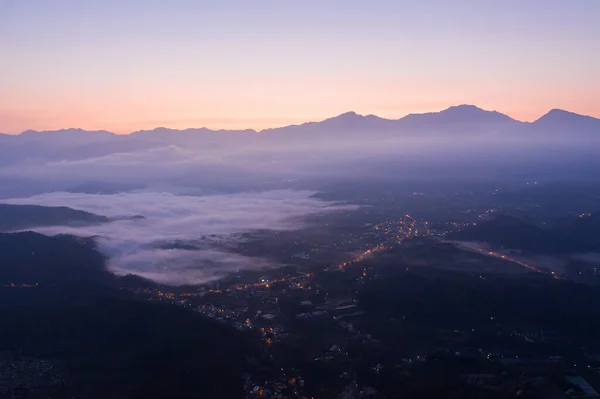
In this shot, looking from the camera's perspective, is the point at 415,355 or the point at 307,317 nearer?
the point at 415,355

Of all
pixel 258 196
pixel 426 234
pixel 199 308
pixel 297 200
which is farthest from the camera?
pixel 258 196

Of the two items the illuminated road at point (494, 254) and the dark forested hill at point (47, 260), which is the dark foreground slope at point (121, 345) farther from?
the illuminated road at point (494, 254)

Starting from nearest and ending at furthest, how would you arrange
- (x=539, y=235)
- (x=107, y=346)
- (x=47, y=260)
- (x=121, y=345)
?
(x=107, y=346) < (x=121, y=345) < (x=47, y=260) < (x=539, y=235)

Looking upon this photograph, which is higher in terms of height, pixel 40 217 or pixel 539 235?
pixel 40 217

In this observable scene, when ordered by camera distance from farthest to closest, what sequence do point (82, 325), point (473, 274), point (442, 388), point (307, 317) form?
1. point (473, 274)
2. point (307, 317)
3. point (82, 325)
4. point (442, 388)

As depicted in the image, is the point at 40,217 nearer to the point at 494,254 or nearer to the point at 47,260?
the point at 47,260

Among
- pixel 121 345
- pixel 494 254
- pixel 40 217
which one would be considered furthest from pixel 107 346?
pixel 40 217

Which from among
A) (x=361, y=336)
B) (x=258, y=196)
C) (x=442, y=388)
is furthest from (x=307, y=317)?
(x=258, y=196)

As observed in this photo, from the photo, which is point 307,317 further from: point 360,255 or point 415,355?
point 360,255

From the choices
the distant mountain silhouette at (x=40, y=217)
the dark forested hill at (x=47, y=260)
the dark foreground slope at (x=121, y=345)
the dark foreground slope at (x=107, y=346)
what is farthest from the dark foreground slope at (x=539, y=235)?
the distant mountain silhouette at (x=40, y=217)
